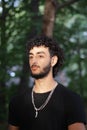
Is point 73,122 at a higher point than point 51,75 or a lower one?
lower

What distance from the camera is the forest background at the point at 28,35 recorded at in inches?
430

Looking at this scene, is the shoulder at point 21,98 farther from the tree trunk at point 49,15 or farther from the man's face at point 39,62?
the tree trunk at point 49,15

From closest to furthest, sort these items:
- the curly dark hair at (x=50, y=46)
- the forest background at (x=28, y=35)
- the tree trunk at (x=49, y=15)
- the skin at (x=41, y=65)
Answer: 1. the skin at (x=41, y=65)
2. the curly dark hair at (x=50, y=46)
3. the tree trunk at (x=49, y=15)
4. the forest background at (x=28, y=35)

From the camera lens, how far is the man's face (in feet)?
11.0

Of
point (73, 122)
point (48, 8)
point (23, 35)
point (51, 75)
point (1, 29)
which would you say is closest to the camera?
point (73, 122)

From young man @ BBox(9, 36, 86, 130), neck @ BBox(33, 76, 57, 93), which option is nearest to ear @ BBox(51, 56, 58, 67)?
young man @ BBox(9, 36, 86, 130)

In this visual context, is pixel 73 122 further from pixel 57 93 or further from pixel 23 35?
pixel 23 35

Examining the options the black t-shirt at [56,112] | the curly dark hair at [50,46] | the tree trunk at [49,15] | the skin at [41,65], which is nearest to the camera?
the black t-shirt at [56,112]

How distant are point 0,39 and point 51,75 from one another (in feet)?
26.6

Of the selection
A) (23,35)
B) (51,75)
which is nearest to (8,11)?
(23,35)

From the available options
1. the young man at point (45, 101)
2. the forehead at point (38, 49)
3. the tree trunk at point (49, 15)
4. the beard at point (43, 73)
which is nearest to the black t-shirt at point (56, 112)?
the young man at point (45, 101)

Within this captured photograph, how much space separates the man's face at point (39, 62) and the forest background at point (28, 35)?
5.54m

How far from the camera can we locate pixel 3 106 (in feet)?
42.3

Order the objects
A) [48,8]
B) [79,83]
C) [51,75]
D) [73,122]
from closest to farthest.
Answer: [73,122]
[51,75]
[48,8]
[79,83]
